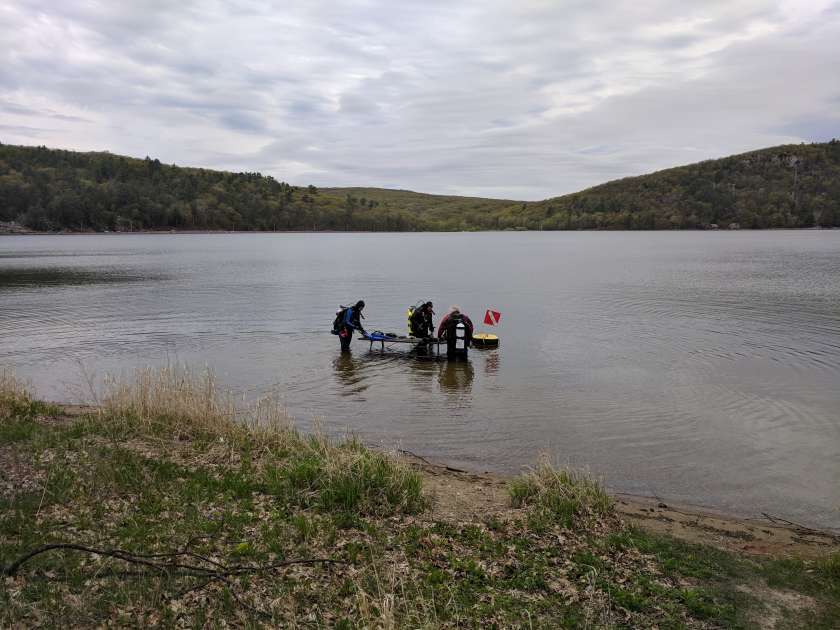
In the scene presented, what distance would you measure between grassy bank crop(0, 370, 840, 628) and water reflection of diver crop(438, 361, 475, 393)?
23.9 ft

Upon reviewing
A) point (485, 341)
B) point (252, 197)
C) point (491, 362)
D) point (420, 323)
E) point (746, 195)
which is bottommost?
A: point (491, 362)

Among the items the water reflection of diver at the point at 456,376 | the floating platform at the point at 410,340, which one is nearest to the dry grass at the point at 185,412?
the water reflection of diver at the point at 456,376

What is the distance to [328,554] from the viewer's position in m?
6.30

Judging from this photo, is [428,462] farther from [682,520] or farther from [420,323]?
[420,323]

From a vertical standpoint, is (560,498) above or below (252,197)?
below

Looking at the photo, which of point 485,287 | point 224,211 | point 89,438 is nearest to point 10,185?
point 224,211

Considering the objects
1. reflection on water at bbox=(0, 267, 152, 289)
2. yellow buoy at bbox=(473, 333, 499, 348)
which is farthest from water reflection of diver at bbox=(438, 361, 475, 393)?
reflection on water at bbox=(0, 267, 152, 289)

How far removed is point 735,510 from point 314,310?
2448cm

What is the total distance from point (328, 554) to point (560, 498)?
3086 millimetres

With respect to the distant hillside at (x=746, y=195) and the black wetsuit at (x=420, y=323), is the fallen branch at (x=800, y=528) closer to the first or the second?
the black wetsuit at (x=420, y=323)

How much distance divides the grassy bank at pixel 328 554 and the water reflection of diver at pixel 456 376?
287 inches

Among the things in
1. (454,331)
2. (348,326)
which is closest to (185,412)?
(348,326)

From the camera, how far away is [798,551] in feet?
24.7

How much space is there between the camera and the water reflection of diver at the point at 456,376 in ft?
54.5
